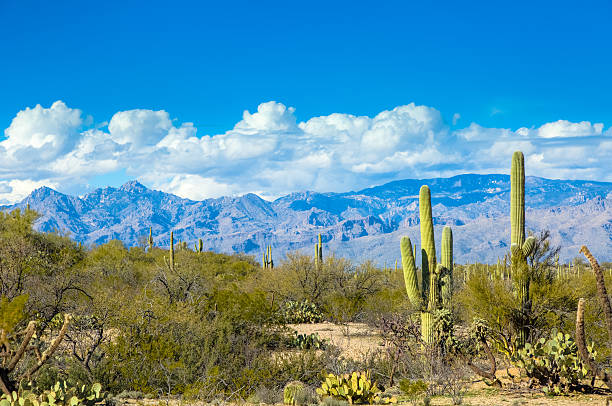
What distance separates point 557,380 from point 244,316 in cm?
929

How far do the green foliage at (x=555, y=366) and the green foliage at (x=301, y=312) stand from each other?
15878mm

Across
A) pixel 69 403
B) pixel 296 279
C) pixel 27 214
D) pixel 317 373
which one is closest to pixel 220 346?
pixel 317 373

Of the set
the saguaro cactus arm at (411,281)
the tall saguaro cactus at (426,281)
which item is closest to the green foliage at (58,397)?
the tall saguaro cactus at (426,281)

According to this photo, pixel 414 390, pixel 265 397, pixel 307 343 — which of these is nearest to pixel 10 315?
pixel 265 397

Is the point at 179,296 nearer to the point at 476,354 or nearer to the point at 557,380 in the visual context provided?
the point at 476,354

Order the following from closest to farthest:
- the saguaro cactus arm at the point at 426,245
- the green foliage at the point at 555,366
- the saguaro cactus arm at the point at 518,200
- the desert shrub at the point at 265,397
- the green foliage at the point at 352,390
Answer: the green foliage at the point at 555,366 < the green foliage at the point at 352,390 < the desert shrub at the point at 265,397 < the saguaro cactus arm at the point at 518,200 < the saguaro cactus arm at the point at 426,245

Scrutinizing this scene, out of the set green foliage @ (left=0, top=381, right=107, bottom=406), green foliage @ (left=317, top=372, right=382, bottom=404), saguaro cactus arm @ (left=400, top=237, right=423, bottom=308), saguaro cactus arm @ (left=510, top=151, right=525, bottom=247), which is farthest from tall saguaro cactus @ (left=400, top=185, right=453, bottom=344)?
green foliage @ (left=0, top=381, right=107, bottom=406)

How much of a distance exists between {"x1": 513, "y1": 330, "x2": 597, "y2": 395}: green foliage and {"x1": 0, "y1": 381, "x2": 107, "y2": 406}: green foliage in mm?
7768

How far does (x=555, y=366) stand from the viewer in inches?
408

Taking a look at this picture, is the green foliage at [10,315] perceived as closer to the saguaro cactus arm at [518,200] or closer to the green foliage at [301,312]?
the saguaro cactus arm at [518,200]

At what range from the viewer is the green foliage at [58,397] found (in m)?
A: 7.68

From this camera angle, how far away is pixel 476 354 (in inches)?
607

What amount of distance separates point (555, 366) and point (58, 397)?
8.62 meters

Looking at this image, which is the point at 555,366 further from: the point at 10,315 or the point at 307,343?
the point at 307,343
